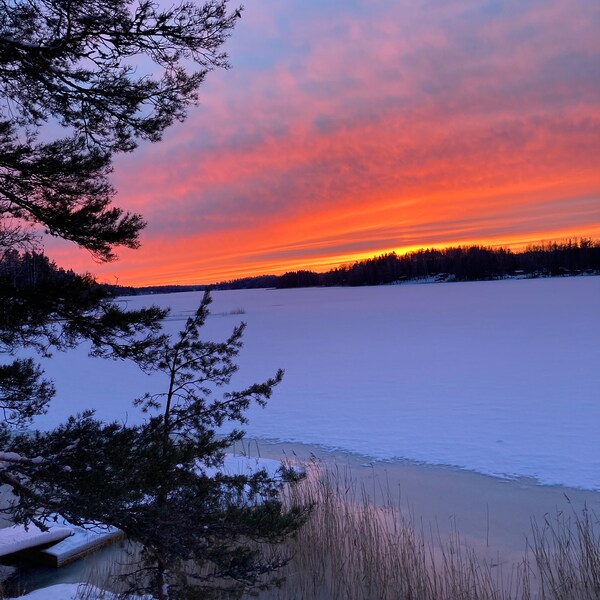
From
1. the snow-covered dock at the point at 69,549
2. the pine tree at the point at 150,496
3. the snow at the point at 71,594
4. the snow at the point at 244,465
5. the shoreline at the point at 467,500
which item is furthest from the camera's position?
the snow at the point at 244,465

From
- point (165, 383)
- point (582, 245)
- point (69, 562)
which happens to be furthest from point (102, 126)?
point (582, 245)

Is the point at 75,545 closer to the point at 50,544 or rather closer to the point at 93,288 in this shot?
the point at 50,544

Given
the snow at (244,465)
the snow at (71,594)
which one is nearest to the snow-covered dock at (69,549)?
the snow at (71,594)

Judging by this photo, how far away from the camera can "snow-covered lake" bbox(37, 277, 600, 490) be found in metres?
8.05

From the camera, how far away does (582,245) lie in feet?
295

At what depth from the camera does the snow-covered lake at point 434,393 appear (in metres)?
8.05

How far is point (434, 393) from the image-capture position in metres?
11.8

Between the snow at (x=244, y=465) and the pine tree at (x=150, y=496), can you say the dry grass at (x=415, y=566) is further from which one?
the snow at (x=244, y=465)

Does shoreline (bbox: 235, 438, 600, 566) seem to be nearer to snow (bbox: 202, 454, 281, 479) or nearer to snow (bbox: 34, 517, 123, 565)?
snow (bbox: 202, 454, 281, 479)

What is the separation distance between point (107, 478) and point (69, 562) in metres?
3.77

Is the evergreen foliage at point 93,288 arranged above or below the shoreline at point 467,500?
above

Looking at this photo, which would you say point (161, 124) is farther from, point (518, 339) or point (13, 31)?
point (518, 339)

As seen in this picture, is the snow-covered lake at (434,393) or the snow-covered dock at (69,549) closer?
the snow-covered dock at (69,549)

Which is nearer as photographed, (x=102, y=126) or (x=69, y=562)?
(x=102, y=126)
